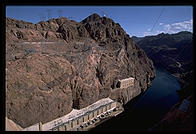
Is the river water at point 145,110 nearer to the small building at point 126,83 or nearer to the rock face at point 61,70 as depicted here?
the rock face at point 61,70

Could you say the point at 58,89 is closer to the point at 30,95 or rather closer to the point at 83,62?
the point at 30,95

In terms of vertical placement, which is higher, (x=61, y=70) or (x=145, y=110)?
(x=61, y=70)

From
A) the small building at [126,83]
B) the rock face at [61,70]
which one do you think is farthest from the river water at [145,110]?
the small building at [126,83]

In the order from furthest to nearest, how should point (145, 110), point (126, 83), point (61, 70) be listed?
point (126, 83)
point (145, 110)
point (61, 70)

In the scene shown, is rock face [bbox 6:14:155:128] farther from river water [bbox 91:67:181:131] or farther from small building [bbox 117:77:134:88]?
river water [bbox 91:67:181:131]

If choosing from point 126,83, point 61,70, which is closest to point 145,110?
A: point 126,83

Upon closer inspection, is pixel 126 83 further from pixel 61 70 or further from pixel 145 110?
pixel 61 70
